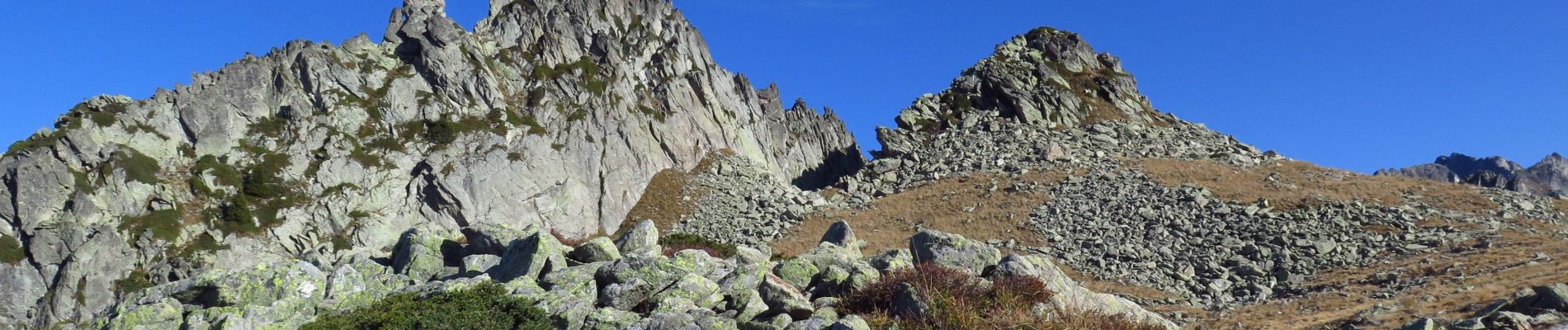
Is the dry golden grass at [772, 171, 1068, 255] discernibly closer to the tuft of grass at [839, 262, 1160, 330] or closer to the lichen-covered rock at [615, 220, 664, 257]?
the lichen-covered rock at [615, 220, 664, 257]

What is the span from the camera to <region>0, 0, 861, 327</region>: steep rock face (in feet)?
160

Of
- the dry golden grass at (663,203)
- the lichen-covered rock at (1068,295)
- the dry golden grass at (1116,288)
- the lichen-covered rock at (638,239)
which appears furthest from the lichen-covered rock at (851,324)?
the dry golden grass at (663,203)

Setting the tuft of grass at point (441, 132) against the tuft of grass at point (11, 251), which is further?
the tuft of grass at point (441, 132)

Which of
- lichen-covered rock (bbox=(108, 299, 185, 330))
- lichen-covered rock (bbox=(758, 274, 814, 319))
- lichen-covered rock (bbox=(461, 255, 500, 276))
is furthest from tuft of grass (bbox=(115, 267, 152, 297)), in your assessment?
lichen-covered rock (bbox=(758, 274, 814, 319))

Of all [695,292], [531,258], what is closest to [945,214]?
[531,258]

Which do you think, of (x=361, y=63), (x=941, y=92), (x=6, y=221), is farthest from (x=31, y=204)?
(x=941, y=92)

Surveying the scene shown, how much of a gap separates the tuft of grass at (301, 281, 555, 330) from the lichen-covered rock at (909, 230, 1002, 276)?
29.0 ft

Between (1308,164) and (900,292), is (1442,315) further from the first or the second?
(1308,164)

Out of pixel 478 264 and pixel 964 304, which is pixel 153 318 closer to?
pixel 478 264

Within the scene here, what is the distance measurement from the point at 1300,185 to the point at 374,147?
6412cm

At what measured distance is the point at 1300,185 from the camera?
60.2m

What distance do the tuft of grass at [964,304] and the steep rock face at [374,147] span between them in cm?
2968

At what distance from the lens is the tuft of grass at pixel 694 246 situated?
88.1ft

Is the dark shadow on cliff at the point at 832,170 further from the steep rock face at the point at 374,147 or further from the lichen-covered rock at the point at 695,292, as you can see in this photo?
the lichen-covered rock at the point at 695,292
